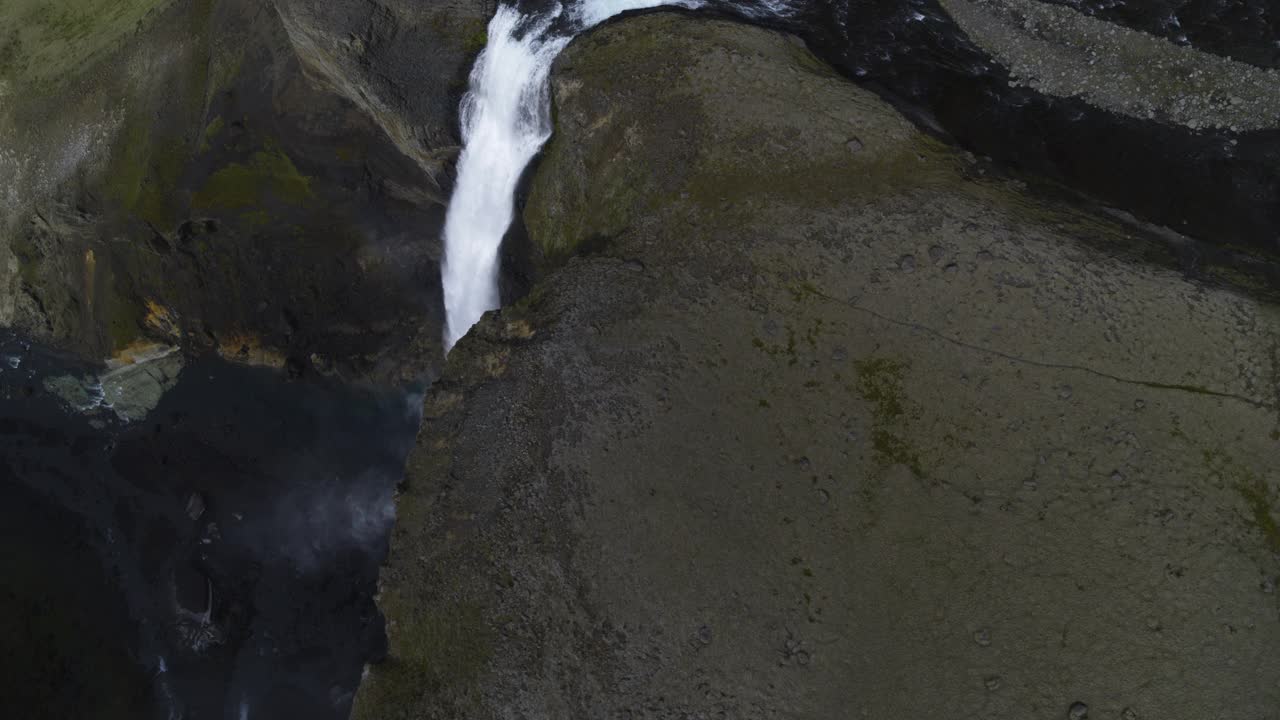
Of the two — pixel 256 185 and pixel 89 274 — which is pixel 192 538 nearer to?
pixel 89 274

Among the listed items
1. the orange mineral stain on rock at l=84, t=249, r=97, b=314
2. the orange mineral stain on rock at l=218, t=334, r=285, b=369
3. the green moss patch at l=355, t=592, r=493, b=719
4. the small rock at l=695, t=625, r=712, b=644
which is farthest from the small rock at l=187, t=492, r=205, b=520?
the small rock at l=695, t=625, r=712, b=644

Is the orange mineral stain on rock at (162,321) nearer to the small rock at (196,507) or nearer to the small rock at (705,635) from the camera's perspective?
the small rock at (196,507)

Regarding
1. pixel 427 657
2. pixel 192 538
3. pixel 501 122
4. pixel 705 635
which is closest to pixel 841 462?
pixel 705 635

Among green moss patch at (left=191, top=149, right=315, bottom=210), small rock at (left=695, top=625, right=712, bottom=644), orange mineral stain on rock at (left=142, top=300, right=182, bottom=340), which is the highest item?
green moss patch at (left=191, top=149, right=315, bottom=210)

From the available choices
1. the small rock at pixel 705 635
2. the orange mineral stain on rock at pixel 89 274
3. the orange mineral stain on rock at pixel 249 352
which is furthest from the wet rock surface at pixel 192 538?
the small rock at pixel 705 635

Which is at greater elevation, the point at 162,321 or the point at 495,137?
the point at 495,137

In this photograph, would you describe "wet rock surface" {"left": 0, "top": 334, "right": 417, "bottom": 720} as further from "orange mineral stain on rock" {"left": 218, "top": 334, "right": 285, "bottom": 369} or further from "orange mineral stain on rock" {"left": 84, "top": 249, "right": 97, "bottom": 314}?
"orange mineral stain on rock" {"left": 84, "top": 249, "right": 97, "bottom": 314}
